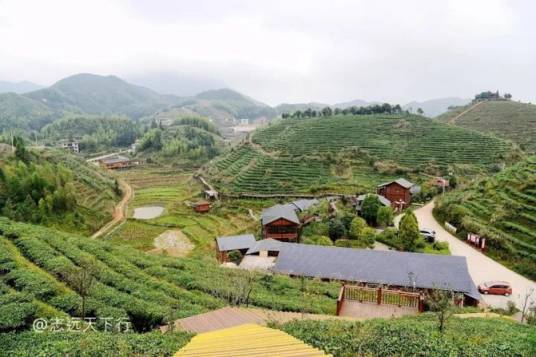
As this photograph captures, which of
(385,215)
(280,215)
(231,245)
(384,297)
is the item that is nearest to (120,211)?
(231,245)

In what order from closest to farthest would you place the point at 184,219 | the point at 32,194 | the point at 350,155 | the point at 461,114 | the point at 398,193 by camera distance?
the point at 32,194 → the point at 398,193 → the point at 184,219 → the point at 350,155 → the point at 461,114

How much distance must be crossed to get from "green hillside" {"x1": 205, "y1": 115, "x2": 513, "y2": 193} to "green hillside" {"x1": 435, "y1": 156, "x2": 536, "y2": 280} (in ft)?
48.3

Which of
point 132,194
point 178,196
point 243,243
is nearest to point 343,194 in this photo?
point 243,243

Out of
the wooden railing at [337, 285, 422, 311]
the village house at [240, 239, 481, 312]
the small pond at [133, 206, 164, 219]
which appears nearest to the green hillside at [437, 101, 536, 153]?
the village house at [240, 239, 481, 312]

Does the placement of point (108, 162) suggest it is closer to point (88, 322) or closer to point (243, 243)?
point (243, 243)

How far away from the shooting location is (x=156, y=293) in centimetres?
1562

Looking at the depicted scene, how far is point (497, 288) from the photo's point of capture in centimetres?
2102

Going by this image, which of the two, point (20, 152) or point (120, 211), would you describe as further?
point (120, 211)

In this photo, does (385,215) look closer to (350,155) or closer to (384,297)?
(384,297)

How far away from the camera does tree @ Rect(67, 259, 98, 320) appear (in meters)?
12.4

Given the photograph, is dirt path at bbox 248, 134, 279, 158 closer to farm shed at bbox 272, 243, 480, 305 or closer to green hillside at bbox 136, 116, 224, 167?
green hillside at bbox 136, 116, 224, 167

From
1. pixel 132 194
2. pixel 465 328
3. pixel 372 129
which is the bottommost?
pixel 132 194

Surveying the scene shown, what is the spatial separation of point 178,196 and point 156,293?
39.0 m

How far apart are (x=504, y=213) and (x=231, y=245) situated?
20.8 m
